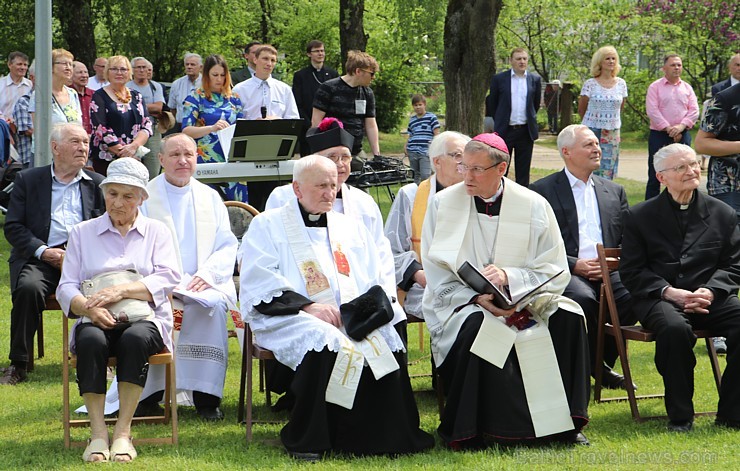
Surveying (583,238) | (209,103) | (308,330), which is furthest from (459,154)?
(209,103)

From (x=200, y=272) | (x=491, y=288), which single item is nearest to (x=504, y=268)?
(x=491, y=288)

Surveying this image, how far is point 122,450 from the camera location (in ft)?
17.0

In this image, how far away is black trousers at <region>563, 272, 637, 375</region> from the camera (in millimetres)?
6480

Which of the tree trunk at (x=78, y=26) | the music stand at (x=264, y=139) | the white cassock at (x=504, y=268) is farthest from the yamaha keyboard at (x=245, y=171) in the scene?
the tree trunk at (x=78, y=26)

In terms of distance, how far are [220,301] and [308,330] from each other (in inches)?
39.3

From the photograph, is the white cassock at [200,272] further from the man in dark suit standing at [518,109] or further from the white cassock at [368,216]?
the man in dark suit standing at [518,109]

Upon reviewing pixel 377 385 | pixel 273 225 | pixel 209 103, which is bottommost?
pixel 377 385

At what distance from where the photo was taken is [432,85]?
110 feet

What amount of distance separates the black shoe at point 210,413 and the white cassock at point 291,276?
655mm

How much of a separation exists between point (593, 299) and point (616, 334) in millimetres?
448

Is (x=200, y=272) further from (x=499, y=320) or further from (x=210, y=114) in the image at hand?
(x=210, y=114)

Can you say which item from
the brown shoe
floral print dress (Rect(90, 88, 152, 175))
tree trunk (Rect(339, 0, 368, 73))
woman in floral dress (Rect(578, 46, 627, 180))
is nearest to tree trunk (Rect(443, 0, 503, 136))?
woman in floral dress (Rect(578, 46, 627, 180))

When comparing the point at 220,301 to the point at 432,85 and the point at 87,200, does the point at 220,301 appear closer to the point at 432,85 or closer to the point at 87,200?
the point at 87,200

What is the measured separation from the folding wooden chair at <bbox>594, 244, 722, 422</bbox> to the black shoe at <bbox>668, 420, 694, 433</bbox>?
0.70ft
